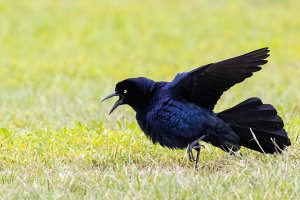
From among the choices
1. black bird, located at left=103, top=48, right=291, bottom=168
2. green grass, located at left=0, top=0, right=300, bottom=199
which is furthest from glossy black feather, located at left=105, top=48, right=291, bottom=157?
green grass, located at left=0, top=0, right=300, bottom=199

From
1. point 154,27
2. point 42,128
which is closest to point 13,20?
point 154,27

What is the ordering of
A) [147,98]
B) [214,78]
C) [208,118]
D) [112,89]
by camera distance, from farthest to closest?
[112,89] < [147,98] < [208,118] < [214,78]

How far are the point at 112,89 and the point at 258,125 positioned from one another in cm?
445

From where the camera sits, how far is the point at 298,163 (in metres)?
5.27

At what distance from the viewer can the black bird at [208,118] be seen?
17.7 ft

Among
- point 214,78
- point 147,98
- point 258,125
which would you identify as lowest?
point 258,125

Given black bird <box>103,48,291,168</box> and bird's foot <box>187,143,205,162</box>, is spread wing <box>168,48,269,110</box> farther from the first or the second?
bird's foot <box>187,143,205,162</box>

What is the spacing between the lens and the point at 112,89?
9.79 metres

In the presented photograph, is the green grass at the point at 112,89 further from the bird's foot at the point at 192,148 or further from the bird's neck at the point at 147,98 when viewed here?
the bird's neck at the point at 147,98

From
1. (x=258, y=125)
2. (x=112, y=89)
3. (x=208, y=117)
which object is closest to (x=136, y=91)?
(x=208, y=117)

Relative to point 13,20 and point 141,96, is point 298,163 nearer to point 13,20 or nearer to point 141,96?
point 141,96

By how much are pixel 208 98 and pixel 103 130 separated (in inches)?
55.8

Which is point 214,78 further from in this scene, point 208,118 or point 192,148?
point 192,148

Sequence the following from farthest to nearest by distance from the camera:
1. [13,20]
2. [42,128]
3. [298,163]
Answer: [13,20] < [42,128] < [298,163]
